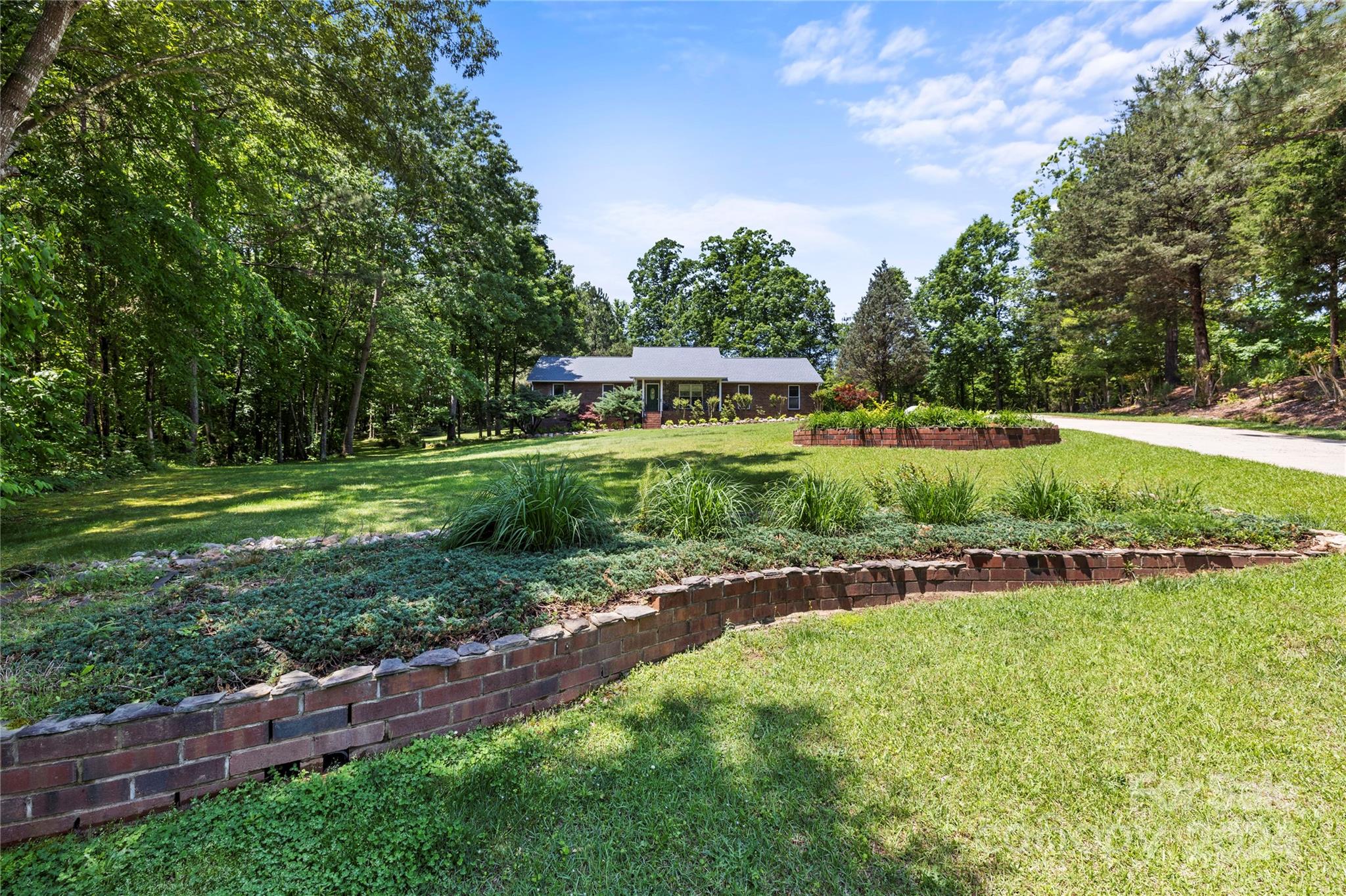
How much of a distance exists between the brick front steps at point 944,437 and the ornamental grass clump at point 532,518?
6749 mm

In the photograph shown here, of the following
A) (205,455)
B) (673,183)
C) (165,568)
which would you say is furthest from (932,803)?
(205,455)

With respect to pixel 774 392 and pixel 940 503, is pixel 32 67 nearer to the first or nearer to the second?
pixel 940 503

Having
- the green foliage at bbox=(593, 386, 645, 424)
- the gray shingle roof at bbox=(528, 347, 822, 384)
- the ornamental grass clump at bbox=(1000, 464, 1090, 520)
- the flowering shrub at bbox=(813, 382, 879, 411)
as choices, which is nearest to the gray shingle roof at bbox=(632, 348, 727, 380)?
the gray shingle roof at bbox=(528, 347, 822, 384)

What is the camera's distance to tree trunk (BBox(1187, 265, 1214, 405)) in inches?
626

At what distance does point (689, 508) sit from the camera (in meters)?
4.15

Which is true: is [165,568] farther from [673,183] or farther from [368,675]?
[673,183]

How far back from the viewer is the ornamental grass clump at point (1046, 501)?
454 centimetres

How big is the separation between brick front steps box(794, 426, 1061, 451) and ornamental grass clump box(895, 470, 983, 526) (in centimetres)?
477

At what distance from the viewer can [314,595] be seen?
2750 millimetres

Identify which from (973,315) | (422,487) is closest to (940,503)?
(422,487)

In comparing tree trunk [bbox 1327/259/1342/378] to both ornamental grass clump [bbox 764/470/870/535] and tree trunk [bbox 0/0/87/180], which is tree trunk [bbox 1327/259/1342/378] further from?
tree trunk [bbox 0/0/87/180]

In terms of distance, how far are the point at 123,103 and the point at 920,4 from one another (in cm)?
1004

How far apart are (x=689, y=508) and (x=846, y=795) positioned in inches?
98.3

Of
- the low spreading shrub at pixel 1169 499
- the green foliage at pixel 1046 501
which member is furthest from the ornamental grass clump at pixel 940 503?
the low spreading shrub at pixel 1169 499
